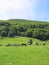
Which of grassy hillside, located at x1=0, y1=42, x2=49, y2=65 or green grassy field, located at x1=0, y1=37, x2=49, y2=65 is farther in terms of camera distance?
green grassy field, located at x1=0, y1=37, x2=49, y2=65

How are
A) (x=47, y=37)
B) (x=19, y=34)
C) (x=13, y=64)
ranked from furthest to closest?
(x=19, y=34)
(x=47, y=37)
(x=13, y=64)

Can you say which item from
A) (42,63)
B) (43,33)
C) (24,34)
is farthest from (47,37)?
(42,63)

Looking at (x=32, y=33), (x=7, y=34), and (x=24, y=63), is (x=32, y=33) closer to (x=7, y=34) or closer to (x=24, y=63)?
(x=7, y=34)

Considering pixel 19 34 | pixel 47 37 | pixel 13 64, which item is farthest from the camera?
pixel 19 34

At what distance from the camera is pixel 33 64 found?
88.4 ft

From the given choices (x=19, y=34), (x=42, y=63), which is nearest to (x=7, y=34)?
(x=19, y=34)

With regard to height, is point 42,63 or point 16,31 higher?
point 42,63

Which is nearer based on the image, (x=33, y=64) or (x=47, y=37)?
(x=33, y=64)

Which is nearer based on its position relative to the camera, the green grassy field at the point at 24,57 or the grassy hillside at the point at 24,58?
the grassy hillside at the point at 24,58

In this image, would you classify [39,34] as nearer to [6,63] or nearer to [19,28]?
[19,28]

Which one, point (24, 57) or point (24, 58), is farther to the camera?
point (24, 57)

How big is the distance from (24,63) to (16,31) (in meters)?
141

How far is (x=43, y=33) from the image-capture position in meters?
152

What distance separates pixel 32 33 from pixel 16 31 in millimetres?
20317
